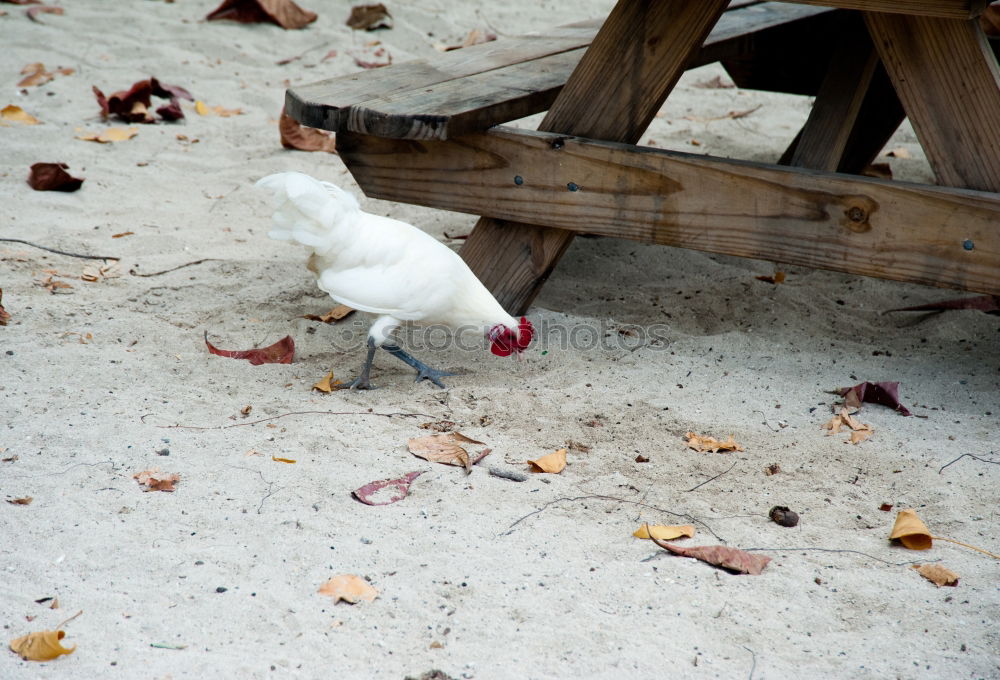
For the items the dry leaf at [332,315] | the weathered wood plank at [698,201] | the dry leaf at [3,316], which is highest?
the weathered wood plank at [698,201]

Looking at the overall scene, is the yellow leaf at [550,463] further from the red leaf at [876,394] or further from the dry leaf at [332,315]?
the dry leaf at [332,315]

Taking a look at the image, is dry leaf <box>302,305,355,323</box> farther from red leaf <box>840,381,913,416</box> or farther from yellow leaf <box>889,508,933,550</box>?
yellow leaf <box>889,508,933,550</box>

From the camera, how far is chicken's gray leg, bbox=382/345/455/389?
3.20 metres

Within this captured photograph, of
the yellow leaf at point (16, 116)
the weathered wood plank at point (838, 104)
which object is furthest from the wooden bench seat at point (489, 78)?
the yellow leaf at point (16, 116)

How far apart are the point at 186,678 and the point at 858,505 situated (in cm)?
173

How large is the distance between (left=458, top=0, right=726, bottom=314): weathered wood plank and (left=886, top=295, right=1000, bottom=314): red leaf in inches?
57.6

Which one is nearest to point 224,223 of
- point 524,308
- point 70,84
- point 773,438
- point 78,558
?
point 524,308

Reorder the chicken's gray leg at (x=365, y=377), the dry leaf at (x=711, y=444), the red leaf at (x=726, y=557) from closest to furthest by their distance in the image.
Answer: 1. the red leaf at (x=726, y=557)
2. the dry leaf at (x=711, y=444)
3. the chicken's gray leg at (x=365, y=377)

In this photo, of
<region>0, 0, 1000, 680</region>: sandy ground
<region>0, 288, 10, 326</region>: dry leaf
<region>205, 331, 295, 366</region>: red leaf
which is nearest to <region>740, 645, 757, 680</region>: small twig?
<region>0, 0, 1000, 680</region>: sandy ground

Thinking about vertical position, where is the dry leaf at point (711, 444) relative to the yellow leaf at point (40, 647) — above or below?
above

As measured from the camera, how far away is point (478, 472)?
257cm

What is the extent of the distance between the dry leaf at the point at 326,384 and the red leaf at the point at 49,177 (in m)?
2.13

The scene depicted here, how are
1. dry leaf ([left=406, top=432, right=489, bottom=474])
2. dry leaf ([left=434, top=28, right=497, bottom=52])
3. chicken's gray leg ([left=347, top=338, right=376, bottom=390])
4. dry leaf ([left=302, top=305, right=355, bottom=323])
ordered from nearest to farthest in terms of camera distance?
dry leaf ([left=406, top=432, right=489, bottom=474]) < chicken's gray leg ([left=347, top=338, right=376, bottom=390]) < dry leaf ([left=302, top=305, right=355, bottom=323]) < dry leaf ([left=434, top=28, right=497, bottom=52])

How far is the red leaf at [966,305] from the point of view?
356cm
